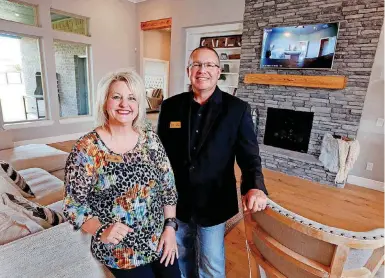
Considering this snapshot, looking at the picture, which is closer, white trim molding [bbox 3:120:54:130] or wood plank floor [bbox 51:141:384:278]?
wood plank floor [bbox 51:141:384:278]

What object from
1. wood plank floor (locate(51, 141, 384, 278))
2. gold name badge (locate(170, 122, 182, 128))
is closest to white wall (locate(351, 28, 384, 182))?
wood plank floor (locate(51, 141, 384, 278))

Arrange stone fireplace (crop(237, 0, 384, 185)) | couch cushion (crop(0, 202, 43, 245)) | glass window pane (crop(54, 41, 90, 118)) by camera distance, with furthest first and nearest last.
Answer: glass window pane (crop(54, 41, 90, 118))
stone fireplace (crop(237, 0, 384, 185))
couch cushion (crop(0, 202, 43, 245))

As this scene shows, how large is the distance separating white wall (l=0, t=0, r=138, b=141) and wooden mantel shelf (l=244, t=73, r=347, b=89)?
11.6ft

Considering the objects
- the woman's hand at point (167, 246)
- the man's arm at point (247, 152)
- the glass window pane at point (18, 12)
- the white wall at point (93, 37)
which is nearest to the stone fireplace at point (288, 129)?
the man's arm at point (247, 152)

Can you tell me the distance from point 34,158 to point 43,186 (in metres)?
0.74

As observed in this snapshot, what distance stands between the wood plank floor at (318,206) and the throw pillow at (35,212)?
1310mm

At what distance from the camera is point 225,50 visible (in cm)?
495

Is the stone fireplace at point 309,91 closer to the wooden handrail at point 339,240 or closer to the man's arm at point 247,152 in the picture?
the man's arm at point 247,152

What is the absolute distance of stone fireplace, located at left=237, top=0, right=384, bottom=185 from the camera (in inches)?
126

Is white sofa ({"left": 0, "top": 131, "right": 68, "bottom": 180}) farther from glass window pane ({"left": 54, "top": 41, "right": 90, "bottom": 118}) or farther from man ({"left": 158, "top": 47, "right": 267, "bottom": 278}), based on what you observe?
glass window pane ({"left": 54, "top": 41, "right": 90, "bottom": 118})

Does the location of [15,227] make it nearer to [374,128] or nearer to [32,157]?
[32,157]

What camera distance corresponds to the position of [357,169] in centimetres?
356

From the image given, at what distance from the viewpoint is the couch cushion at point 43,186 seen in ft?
6.03

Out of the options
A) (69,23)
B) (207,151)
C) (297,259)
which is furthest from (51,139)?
(297,259)
